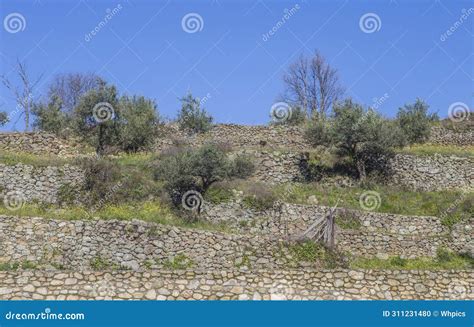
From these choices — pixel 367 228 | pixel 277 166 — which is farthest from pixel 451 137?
pixel 367 228

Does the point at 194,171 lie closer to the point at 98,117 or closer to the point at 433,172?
the point at 98,117

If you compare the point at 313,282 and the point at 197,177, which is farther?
the point at 197,177

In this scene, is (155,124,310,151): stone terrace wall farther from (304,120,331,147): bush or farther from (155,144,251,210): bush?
(155,144,251,210): bush

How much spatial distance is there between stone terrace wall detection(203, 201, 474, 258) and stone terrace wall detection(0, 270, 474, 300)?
543cm

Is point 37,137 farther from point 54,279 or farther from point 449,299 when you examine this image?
point 449,299

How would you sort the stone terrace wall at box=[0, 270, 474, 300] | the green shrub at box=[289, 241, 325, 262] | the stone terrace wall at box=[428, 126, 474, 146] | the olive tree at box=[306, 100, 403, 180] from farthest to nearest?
the stone terrace wall at box=[428, 126, 474, 146] < the olive tree at box=[306, 100, 403, 180] < the green shrub at box=[289, 241, 325, 262] < the stone terrace wall at box=[0, 270, 474, 300]

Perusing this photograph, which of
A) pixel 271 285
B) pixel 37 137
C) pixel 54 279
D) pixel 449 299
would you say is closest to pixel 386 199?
pixel 449 299

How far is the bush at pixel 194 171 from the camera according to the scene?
2731 centimetres

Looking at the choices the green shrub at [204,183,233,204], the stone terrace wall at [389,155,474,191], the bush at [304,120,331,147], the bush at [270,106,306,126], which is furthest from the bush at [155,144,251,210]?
the bush at [270,106,306,126]

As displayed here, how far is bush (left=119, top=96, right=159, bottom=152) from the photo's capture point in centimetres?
3475

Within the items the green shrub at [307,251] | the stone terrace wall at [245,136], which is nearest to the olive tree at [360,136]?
the stone terrace wall at [245,136]

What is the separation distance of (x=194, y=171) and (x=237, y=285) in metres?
10.1

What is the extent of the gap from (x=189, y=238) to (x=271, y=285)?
568 cm

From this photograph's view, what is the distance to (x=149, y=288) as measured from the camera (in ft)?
57.2
